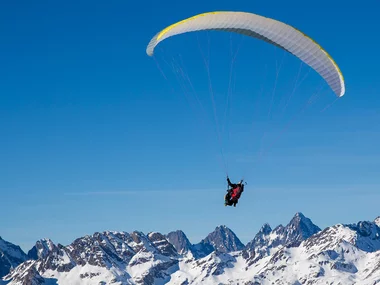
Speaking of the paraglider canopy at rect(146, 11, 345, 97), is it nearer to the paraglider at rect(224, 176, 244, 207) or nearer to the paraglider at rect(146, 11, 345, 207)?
the paraglider at rect(146, 11, 345, 207)

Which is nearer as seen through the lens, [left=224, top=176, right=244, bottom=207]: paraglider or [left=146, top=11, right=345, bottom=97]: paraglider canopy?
[left=146, top=11, right=345, bottom=97]: paraglider canopy

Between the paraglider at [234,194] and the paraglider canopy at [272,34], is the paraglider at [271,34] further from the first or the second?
the paraglider at [234,194]

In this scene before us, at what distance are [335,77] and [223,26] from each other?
967 centimetres

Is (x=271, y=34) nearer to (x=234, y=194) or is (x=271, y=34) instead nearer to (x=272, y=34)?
(x=272, y=34)

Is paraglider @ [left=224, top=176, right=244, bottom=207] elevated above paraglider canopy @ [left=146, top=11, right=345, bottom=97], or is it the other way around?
paraglider canopy @ [left=146, top=11, right=345, bottom=97]

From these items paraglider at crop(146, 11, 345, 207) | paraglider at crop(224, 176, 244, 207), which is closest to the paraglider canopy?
paraglider at crop(146, 11, 345, 207)

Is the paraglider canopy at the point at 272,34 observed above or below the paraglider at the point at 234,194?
above

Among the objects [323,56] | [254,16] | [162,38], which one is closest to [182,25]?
[162,38]

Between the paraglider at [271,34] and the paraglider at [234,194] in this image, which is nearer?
the paraglider at [271,34]

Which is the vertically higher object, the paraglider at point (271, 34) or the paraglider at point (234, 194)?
the paraglider at point (271, 34)

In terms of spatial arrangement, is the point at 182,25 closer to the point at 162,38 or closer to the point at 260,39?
the point at 162,38

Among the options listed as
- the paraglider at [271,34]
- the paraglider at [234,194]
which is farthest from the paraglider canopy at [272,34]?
the paraglider at [234,194]

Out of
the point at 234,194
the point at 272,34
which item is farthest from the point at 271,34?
the point at 234,194

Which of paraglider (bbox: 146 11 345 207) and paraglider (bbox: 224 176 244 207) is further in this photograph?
paraglider (bbox: 224 176 244 207)
